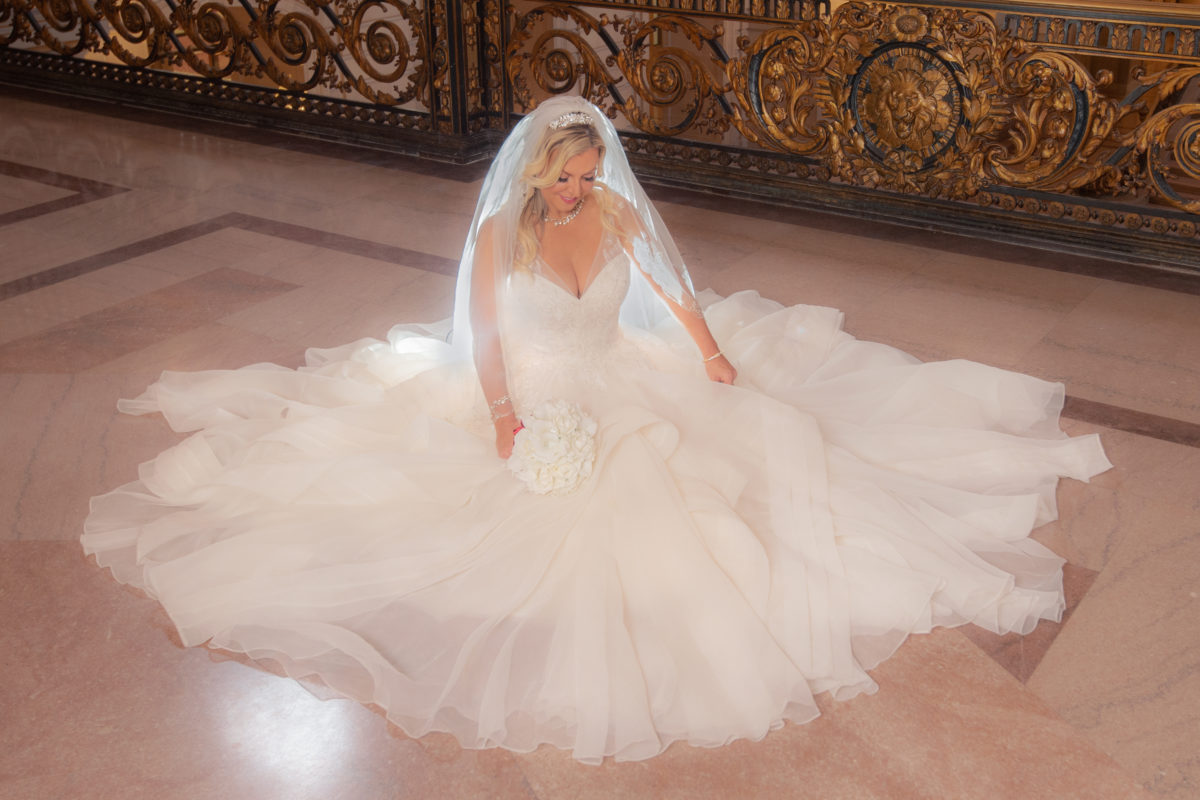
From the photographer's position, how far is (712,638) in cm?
273

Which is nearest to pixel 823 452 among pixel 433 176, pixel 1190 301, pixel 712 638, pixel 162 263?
pixel 712 638

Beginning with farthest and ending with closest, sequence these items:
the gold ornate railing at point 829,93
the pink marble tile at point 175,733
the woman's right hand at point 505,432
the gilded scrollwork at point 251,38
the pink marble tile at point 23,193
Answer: the gilded scrollwork at point 251,38, the pink marble tile at point 23,193, the gold ornate railing at point 829,93, the woman's right hand at point 505,432, the pink marble tile at point 175,733

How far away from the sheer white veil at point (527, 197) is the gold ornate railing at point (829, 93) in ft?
8.75

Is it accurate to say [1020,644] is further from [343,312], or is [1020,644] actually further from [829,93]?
[829,93]

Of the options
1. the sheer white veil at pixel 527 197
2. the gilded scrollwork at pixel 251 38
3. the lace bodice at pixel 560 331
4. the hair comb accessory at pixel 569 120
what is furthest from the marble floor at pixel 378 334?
the hair comb accessory at pixel 569 120

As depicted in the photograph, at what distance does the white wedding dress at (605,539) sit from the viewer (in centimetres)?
269

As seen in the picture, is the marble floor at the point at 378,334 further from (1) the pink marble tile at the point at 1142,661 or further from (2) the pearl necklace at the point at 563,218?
(2) the pearl necklace at the point at 563,218

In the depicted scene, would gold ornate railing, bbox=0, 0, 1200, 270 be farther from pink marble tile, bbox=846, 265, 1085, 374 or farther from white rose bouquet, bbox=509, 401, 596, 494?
white rose bouquet, bbox=509, 401, 596, 494

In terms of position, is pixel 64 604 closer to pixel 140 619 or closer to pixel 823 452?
pixel 140 619

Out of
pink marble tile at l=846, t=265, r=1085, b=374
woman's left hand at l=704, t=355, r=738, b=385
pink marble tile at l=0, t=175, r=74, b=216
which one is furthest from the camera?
pink marble tile at l=0, t=175, r=74, b=216

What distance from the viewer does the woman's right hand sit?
328cm

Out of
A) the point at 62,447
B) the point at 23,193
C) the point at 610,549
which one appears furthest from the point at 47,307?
the point at 610,549

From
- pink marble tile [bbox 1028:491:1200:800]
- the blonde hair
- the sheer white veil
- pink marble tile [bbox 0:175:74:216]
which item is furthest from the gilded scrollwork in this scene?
pink marble tile [bbox 1028:491:1200:800]

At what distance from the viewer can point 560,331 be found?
3.49 metres
